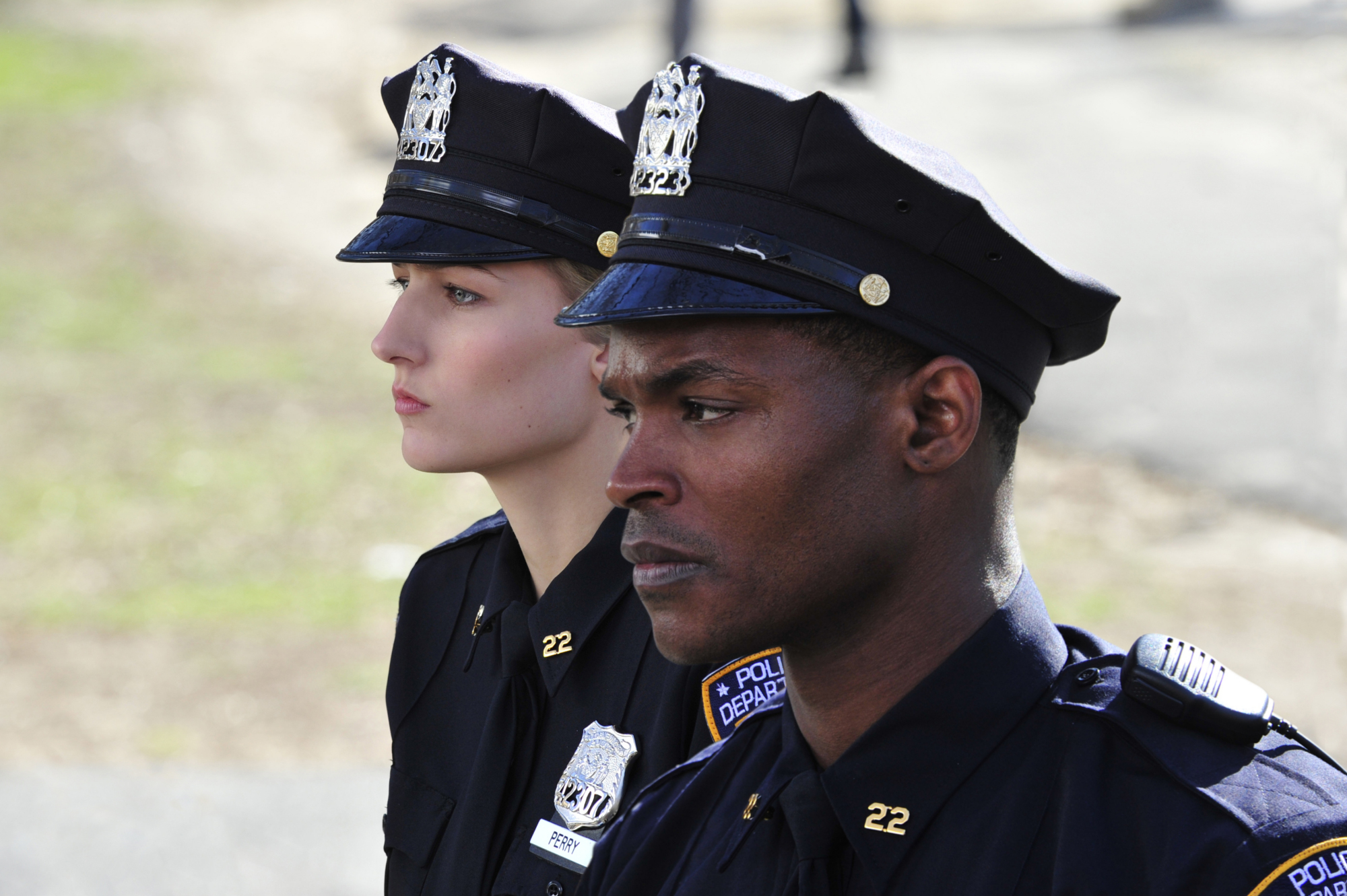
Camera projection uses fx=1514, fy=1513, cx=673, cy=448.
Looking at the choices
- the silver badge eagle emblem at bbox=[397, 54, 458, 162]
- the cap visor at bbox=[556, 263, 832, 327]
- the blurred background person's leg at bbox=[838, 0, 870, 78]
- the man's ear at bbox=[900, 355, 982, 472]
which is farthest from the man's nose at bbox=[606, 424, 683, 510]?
the blurred background person's leg at bbox=[838, 0, 870, 78]

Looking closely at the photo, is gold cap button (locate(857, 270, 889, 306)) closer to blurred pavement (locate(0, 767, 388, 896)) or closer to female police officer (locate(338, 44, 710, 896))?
female police officer (locate(338, 44, 710, 896))

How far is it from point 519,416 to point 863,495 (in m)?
1.00

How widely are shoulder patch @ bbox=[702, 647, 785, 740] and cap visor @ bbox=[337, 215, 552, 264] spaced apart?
2.63 feet

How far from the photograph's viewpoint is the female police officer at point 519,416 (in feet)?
8.43

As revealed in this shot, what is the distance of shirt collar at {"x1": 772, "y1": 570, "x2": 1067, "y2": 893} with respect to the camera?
1758 millimetres

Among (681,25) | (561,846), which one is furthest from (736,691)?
(681,25)

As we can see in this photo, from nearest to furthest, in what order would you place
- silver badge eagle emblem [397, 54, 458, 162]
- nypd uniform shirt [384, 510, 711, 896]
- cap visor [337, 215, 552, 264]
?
nypd uniform shirt [384, 510, 711, 896]
cap visor [337, 215, 552, 264]
silver badge eagle emblem [397, 54, 458, 162]

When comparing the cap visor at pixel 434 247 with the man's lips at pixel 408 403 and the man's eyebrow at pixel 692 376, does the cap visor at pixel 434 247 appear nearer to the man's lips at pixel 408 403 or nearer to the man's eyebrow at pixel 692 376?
the man's lips at pixel 408 403

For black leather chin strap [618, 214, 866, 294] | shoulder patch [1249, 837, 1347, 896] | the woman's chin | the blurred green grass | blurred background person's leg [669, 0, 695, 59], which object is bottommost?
shoulder patch [1249, 837, 1347, 896]

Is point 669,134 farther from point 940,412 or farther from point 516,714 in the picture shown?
point 516,714

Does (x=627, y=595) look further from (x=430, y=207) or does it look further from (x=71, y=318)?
(x=71, y=318)

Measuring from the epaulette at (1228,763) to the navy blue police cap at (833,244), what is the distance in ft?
1.25

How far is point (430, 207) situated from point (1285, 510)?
697 cm

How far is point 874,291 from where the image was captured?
1.76m
